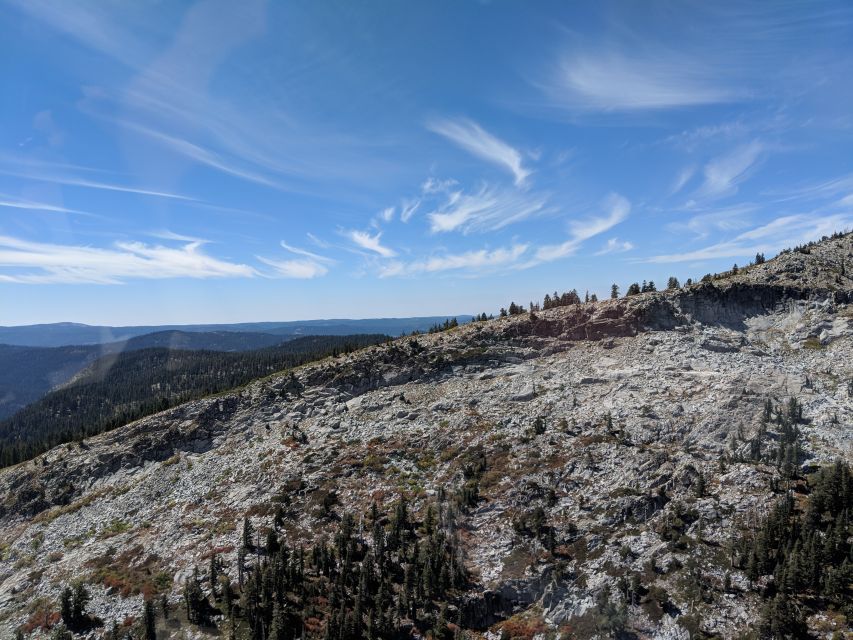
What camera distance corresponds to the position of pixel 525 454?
212 ft

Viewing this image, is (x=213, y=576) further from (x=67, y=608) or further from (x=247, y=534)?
(x=67, y=608)

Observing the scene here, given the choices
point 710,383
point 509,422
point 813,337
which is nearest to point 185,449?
point 509,422

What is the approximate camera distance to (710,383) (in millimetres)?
66312

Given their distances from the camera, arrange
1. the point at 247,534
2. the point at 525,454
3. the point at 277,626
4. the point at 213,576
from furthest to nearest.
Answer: the point at 525,454, the point at 247,534, the point at 213,576, the point at 277,626

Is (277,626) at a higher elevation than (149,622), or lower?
higher

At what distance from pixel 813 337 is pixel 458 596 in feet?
246

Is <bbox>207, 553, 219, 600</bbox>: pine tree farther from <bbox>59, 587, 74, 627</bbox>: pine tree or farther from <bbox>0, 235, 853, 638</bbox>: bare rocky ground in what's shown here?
<bbox>59, 587, 74, 627</bbox>: pine tree

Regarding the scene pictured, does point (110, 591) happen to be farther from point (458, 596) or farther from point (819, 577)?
point (819, 577)

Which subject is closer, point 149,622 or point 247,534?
point 149,622

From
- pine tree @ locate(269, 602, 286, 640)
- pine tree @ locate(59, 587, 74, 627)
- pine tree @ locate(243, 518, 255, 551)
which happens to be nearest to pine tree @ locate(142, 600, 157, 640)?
pine tree @ locate(59, 587, 74, 627)

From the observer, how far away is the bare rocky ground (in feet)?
154

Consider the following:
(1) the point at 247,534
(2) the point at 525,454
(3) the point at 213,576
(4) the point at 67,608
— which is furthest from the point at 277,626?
(2) the point at 525,454

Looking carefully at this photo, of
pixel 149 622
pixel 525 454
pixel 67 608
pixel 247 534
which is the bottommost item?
pixel 67 608

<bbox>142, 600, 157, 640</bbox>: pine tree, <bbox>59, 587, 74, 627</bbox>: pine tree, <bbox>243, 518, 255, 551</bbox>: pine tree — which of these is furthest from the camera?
<bbox>243, 518, 255, 551</bbox>: pine tree
